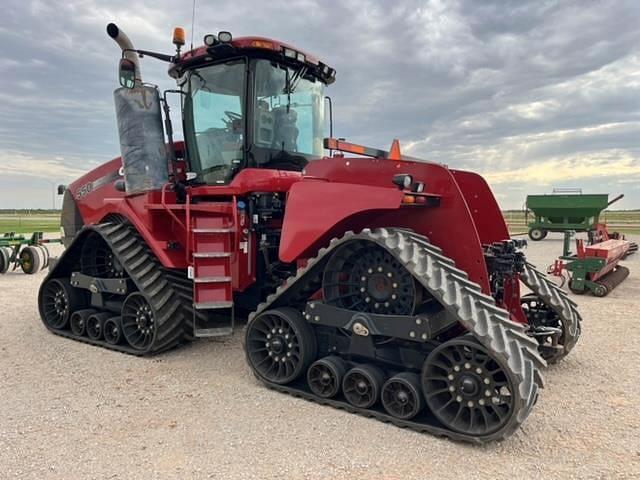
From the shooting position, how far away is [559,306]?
4961 millimetres

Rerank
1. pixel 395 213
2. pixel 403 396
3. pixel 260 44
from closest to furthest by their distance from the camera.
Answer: pixel 403 396 → pixel 395 213 → pixel 260 44

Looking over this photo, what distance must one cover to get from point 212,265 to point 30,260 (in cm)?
983

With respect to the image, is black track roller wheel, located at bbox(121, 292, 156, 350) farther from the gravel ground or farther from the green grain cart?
the green grain cart

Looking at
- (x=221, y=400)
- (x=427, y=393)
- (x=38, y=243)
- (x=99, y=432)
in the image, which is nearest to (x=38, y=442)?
(x=99, y=432)

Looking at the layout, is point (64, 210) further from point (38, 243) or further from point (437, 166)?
point (38, 243)

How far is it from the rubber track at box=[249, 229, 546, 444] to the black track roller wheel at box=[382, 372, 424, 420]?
0.22 ft

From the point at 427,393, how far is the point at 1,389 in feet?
12.5

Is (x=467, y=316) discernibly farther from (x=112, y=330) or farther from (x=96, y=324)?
(x=96, y=324)

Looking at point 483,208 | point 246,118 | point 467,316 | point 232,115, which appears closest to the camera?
point 467,316

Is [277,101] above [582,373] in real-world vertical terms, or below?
above

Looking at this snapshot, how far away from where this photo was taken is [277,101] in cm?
549

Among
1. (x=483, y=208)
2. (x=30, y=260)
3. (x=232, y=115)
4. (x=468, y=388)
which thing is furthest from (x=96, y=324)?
(x=30, y=260)

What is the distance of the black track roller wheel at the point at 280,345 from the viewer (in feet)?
14.1

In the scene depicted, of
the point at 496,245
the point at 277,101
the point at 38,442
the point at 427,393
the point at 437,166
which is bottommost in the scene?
the point at 38,442
